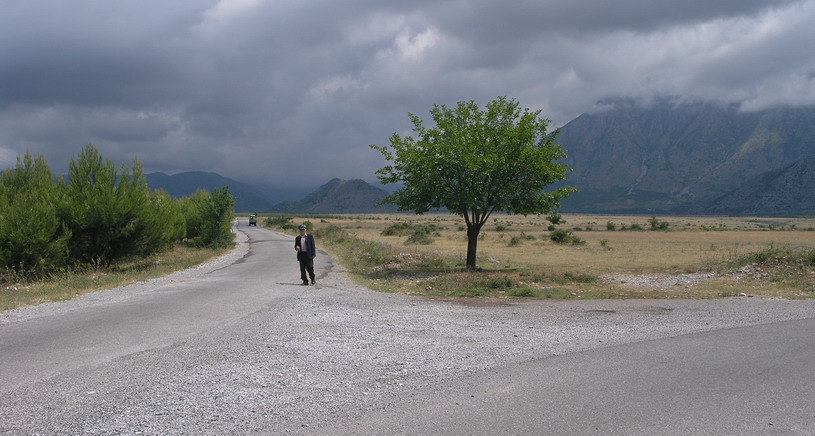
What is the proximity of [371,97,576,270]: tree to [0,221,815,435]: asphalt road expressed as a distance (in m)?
9.14

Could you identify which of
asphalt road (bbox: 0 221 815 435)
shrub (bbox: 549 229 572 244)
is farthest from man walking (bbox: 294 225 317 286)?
shrub (bbox: 549 229 572 244)

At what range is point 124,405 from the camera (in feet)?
16.7

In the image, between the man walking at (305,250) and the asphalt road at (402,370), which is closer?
the asphalt road at (402,370)

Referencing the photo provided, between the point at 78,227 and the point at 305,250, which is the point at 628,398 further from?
the point at 78,227

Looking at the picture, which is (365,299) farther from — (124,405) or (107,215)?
(107,215)

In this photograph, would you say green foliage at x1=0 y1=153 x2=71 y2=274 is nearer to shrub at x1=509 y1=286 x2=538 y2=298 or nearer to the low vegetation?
the low vegetation

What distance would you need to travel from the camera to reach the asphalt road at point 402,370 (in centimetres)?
482

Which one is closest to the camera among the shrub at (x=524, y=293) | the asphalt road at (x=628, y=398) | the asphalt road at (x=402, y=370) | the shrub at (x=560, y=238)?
the asphalt road at (x=628, y=398)

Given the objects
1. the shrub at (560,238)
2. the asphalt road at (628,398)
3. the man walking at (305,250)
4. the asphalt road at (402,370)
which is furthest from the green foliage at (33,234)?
the shrub at (560,238)

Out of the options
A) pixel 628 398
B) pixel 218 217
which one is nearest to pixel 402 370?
pixel 628 398

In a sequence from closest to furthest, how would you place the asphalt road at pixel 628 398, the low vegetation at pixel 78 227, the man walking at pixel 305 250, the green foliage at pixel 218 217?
the asphalt road at pixel 628 398 → the man walking at pixel 305 250 → the low vegetation at pixel 78 227 → the green foliage at pixel 218 217

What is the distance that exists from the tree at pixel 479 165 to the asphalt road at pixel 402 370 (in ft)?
30.0

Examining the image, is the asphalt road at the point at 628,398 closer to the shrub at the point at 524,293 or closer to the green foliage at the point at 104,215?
the shrub at the point at 524,293

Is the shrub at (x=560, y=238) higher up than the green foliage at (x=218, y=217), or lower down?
lower down
